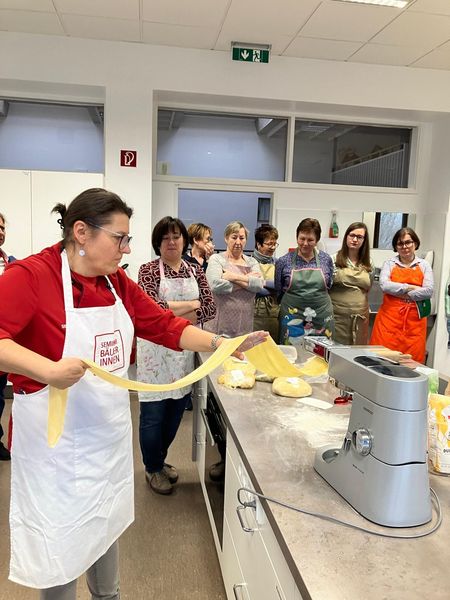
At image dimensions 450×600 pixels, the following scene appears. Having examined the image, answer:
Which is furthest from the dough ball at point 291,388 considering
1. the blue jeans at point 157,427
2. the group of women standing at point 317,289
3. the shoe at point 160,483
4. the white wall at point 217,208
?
the white wall at point 217,208

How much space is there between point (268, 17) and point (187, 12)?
583mm

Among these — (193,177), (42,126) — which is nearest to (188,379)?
(193,177)

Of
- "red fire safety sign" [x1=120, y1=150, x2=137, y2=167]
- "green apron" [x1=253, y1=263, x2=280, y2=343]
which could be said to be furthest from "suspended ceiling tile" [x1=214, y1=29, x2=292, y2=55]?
"green apron" [x1=253, y1=263, x2=280, y2=343]

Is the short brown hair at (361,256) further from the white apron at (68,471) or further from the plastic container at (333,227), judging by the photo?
the white apron at (68,471)

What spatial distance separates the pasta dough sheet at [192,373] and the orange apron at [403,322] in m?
2.42

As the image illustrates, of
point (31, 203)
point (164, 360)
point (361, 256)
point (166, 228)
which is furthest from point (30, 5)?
point (361, 256)

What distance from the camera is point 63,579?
128 cm

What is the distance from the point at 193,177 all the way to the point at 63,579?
12.4 ft

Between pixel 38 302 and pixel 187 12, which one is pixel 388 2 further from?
pixel 38 302

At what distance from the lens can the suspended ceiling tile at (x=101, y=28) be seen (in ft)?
11.5

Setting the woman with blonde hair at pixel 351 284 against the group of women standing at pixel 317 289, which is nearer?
the group of women standing at pixel 317 289

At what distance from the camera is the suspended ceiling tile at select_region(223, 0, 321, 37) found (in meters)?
3.22

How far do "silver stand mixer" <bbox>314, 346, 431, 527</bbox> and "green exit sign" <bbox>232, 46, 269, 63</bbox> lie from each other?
361 cm

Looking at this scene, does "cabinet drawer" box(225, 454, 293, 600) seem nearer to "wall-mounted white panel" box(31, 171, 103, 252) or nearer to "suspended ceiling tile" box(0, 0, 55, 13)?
"wall-mounted white panel" box(31, 171, 103, 252)
